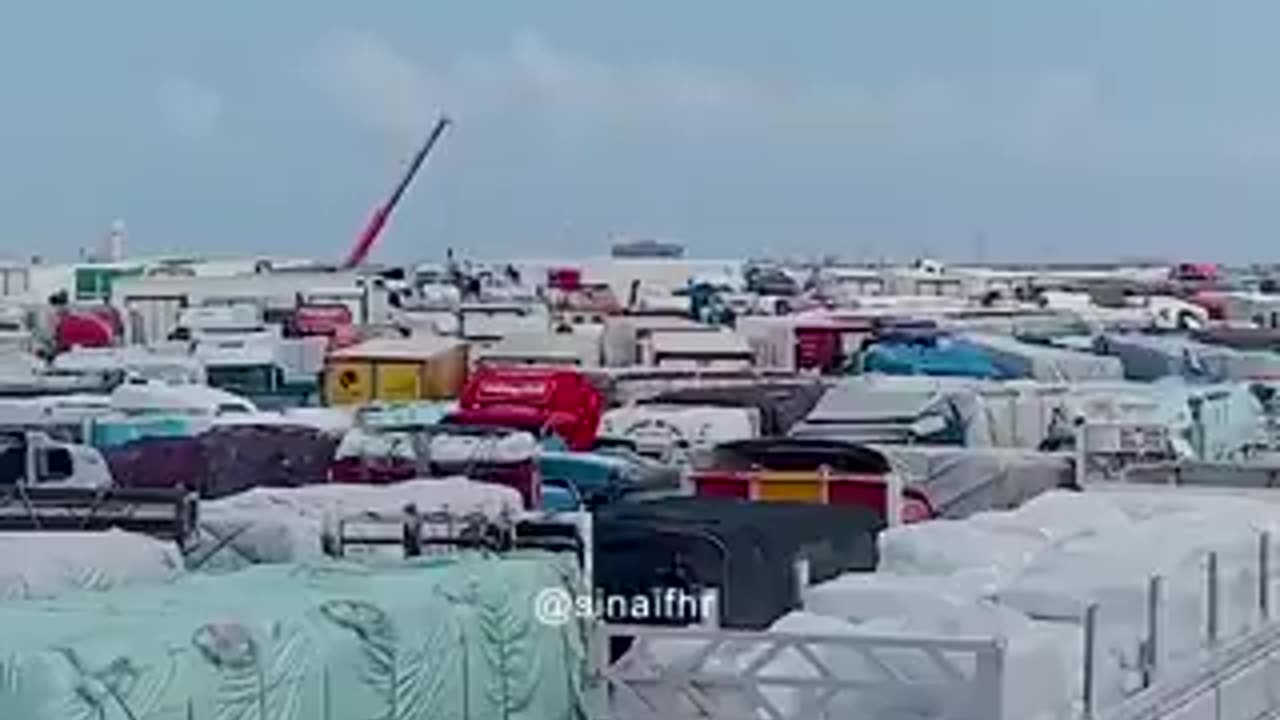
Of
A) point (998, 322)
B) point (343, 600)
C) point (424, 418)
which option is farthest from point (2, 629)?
point (998, 322)

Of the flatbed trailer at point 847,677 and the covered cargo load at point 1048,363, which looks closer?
the flatbed trailer at point 847,677

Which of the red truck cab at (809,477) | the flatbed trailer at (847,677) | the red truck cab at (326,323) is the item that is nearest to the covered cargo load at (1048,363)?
the red truck cab at (326,323)

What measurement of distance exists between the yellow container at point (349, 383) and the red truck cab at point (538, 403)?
228 inches

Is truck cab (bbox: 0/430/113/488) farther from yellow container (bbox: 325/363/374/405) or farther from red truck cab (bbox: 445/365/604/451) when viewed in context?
yellow container (bbox: 325/363/374/405)

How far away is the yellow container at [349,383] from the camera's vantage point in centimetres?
3484

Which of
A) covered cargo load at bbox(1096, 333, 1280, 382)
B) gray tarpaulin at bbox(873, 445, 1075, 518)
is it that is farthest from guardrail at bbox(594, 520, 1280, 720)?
covered cargo load at bbox(1096, 333, 1280, 382)

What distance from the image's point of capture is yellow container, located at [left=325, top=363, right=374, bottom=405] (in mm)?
34844

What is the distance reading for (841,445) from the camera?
19484 mm

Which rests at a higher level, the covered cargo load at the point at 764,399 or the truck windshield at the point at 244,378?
the covered cargo load at the point at 764,399

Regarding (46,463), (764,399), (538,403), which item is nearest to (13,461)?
(46,463)

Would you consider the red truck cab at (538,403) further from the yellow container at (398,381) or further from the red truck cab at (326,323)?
the red truck cab at (326,323)

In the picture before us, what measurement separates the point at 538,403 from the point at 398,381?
811 centimetres

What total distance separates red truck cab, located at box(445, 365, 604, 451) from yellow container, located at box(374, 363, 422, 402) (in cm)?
550

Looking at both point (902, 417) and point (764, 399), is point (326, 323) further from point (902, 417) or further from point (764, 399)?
point (902, 417)
